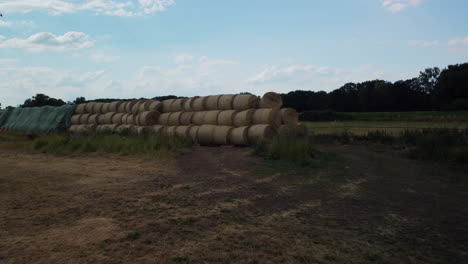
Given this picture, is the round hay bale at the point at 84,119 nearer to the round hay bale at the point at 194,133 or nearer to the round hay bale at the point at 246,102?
the round hay bale at the point at 194,133

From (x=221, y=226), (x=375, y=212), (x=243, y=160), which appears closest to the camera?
(x=221, y=226)

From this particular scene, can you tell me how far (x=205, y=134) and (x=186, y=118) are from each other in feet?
6.29

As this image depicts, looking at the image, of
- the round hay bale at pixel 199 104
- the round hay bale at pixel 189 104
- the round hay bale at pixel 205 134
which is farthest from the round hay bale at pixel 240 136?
the round hay bale at pixel 189 104

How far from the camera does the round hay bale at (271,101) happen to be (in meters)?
14.0

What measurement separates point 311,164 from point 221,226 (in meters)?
5.22

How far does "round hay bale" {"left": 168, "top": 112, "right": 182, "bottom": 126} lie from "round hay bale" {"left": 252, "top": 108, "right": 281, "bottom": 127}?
384cm

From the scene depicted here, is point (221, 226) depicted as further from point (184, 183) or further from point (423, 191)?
point (423, 191)

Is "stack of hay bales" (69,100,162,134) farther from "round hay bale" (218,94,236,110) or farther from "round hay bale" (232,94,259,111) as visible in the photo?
"round hay bale" (232,94,259,111)

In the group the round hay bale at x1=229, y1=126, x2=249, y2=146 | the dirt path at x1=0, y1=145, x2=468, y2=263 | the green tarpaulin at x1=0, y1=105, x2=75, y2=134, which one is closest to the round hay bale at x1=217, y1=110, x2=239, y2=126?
the round hay bale at x1=229, y1=126, x2=249, y2=146

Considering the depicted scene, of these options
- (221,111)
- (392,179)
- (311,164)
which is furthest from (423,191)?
(221,111)

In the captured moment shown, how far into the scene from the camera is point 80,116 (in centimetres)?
2120

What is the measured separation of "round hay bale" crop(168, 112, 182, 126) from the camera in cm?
1628

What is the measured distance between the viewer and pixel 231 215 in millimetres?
5020

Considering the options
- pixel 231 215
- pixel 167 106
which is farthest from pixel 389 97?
pixel 231 215
